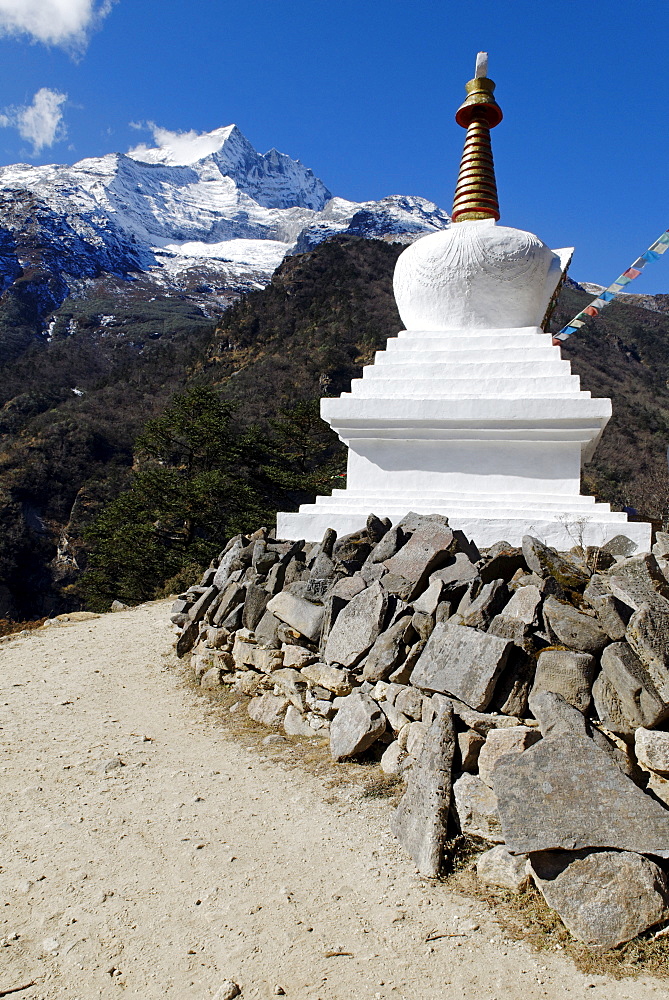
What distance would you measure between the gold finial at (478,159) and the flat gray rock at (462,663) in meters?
5.85

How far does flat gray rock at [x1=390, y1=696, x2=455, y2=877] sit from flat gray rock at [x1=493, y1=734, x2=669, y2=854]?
41cm

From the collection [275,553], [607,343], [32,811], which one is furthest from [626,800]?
[607,343]

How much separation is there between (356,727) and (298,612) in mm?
1131

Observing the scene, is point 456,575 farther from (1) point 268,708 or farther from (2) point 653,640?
(1) point 268,708

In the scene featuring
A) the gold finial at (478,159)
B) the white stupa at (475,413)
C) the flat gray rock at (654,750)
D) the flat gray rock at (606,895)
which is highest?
the gold finial at (478,159)

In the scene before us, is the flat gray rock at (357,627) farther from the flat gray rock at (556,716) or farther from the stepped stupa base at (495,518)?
the stepped stupa base at (495,518)

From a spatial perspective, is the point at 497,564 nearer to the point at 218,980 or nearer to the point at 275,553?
the point at 275,553

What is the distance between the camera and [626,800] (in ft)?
9.27

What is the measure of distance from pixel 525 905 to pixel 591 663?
1168mm

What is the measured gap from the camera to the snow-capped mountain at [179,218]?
313 feet

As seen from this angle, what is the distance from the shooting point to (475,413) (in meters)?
6.30

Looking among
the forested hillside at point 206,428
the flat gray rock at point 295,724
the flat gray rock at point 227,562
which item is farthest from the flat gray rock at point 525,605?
the forested hillside at point 206,428

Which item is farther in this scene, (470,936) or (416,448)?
(416,448)

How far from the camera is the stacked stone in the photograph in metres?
2.79
